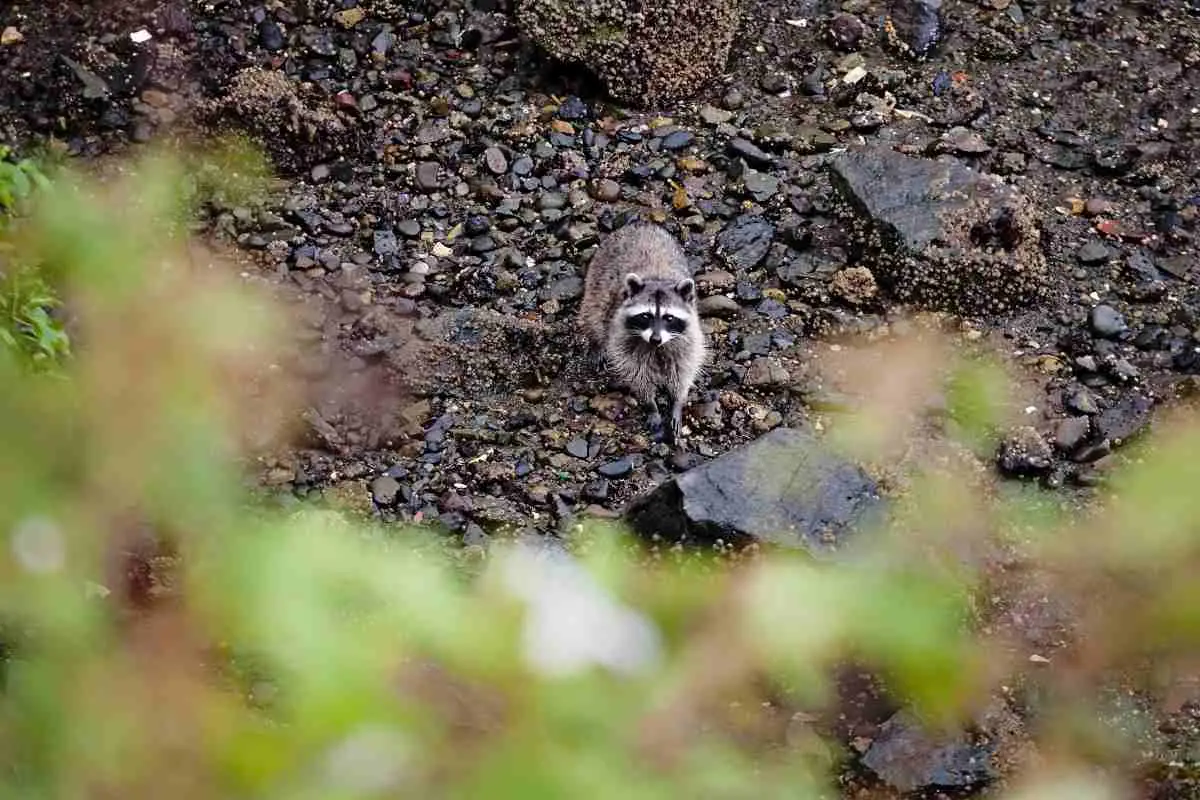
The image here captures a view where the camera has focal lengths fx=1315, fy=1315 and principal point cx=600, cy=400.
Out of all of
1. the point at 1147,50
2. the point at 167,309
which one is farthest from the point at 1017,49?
the point at 167,309

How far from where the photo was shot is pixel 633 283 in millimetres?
6234

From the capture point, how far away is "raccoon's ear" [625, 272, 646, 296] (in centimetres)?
622

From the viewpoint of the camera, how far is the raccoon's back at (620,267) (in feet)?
21.3

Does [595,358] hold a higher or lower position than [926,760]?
lower

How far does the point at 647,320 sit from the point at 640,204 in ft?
4.04

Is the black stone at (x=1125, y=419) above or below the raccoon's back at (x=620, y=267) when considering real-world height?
above

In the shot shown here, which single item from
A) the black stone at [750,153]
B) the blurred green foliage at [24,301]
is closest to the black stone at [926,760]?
the blurred green foliage at [24,301]

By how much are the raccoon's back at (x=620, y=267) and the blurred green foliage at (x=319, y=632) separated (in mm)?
4763

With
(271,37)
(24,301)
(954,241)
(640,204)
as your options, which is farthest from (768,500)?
(271,37)

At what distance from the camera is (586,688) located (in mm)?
1394

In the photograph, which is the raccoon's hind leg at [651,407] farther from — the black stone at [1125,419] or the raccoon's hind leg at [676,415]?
the black stone at [1125,419]

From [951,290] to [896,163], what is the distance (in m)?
0.77

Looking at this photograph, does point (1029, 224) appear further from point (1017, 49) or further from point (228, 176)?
point (228, 176)

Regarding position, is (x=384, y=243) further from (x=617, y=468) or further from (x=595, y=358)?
(x=617, y=468)
